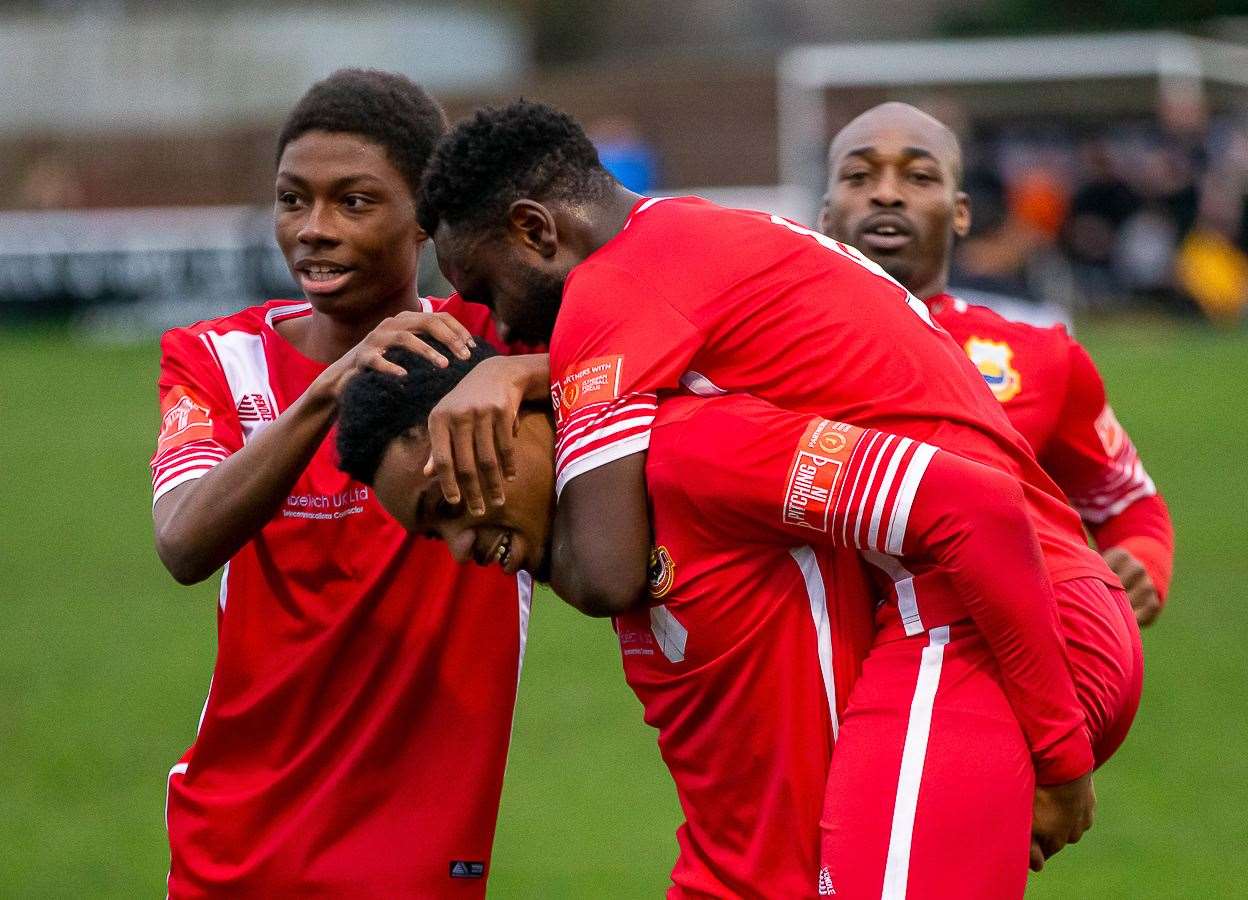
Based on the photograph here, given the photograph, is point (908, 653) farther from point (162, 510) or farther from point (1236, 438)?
point (1236, 438)

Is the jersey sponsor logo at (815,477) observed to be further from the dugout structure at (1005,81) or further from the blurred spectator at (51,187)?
the blurred spectator at (51,187)

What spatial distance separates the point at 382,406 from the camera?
10.5 ft

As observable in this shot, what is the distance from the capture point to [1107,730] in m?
3.23

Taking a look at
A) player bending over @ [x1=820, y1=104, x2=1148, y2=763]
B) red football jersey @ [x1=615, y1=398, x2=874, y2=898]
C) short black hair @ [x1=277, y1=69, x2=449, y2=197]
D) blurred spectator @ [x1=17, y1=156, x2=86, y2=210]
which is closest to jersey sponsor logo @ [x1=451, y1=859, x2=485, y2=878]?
red football jersey @ [x1=615, y1=398, x2=874, y2=898]

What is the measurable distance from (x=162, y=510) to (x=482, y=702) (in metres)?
0.79

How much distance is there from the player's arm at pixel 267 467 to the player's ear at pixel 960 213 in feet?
6.42

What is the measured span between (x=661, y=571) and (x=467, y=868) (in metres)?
1.08

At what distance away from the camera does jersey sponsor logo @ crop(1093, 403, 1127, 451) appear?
4.48 m

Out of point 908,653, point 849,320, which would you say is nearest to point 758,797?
point 908,653

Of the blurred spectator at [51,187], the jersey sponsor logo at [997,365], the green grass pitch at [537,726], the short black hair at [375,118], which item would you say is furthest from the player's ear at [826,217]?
the blurred spectator at [51,187]

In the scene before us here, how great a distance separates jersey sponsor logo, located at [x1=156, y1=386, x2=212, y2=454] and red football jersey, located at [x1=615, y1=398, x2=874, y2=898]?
3.72 ft

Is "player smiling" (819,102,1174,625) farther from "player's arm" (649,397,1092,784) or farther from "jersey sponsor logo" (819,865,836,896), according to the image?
"jersey sponsor logo" (819,865,836,896)

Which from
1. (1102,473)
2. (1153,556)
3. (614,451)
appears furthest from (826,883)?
(1102,473)

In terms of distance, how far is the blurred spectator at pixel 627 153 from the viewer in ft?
78.5
